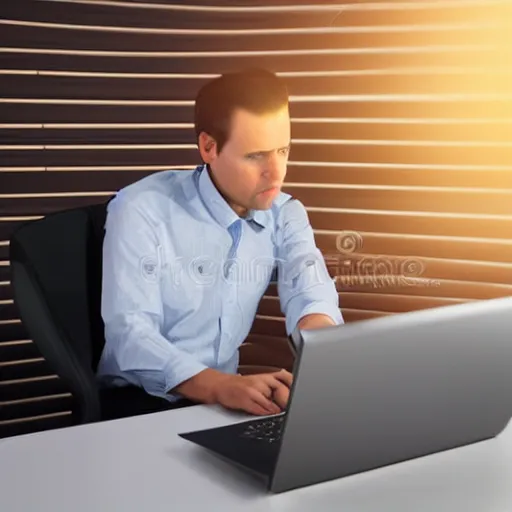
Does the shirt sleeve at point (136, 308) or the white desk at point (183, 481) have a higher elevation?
the shirt sleeve at point (136, 308)

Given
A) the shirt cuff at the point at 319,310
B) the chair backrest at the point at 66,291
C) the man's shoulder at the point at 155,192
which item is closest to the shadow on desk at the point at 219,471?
the chair backrest at the point at 66,291

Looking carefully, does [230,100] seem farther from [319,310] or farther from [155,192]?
[319,310]

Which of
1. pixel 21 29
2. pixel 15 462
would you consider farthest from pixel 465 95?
pixel 15 462

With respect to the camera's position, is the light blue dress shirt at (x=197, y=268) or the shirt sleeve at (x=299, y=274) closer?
the light blue dress shirt at (x=197, y=268)

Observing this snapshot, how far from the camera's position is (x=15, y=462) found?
115 centimetres

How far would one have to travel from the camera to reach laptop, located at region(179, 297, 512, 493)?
0.97 m

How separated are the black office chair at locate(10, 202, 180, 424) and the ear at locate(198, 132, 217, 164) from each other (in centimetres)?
31

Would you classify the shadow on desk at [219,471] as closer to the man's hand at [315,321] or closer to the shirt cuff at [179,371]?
the shirt cuff at [179,371]

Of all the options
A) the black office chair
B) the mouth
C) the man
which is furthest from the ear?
the black office chair

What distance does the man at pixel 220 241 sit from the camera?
6.20 feet

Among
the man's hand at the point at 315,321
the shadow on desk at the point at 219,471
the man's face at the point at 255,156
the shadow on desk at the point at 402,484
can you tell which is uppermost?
the man's face at the point at 255,156

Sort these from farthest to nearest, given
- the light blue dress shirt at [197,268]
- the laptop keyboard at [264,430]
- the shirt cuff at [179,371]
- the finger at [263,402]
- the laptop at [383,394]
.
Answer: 1. the light blue dress shirt at [197,268]
2. the shirt cuff at [179,371]
3. the finger at [263,402]
4. the laptop keyboard at [264,430]
5. the laptop at [383,394]

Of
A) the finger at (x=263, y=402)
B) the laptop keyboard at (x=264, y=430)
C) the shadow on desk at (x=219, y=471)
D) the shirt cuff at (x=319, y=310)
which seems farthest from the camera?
the shirt cuff at (x=319, y=310)

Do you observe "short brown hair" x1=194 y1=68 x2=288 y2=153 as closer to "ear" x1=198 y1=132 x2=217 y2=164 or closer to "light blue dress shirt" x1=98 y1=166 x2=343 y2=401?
"ear" x1=198 y1=132 x2=217 y2=164
